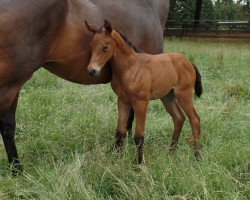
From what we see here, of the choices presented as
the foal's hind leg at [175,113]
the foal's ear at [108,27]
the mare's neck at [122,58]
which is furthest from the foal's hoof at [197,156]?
the foal's ear at [108,27]

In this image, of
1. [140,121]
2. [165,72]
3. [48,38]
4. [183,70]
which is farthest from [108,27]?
[183,70]

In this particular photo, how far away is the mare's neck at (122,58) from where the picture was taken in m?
3.65

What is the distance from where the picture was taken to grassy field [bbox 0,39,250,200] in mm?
3014

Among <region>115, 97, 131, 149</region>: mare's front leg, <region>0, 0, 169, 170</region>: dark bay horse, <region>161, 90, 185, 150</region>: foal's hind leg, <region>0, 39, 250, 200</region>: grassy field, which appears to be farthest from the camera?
<region>161, 90, 185, 150</region>: foal's hind leg

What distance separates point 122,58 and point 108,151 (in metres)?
0.93

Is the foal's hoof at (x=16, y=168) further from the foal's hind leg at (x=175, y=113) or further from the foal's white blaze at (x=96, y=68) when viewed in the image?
the foal's hind leg at (x=175, y=113)

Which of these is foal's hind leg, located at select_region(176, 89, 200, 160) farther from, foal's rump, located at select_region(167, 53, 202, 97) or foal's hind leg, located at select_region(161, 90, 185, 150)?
foal's hind leg, located at select_region(161, 90, 185, 150)

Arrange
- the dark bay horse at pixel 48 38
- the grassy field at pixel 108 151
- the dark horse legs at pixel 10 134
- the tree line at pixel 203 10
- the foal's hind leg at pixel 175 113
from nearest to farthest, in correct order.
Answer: the grassy field at pixel 108 151
the dark bay horse at pixel 48 38
the dark horse legs at pixel 10 134
the foal's hind leg at pixel 175 113
the tree line at pixel 203 10

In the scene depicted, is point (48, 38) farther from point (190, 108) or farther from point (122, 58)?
point (190, 108)

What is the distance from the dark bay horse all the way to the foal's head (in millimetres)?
185

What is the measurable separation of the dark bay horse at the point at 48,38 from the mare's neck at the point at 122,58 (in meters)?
0.18

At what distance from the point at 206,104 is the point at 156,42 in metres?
2.06

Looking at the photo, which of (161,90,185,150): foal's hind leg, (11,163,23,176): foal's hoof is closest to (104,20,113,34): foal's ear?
(161,90,185,150): foal's hind leg

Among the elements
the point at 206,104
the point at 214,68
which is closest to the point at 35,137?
the point at 206,104
